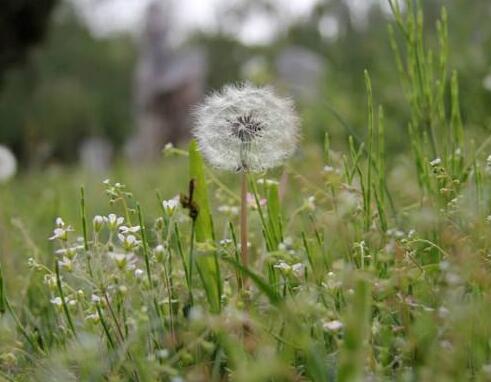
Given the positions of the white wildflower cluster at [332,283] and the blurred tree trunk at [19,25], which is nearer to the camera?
the white wildflower cluster at [332,283]

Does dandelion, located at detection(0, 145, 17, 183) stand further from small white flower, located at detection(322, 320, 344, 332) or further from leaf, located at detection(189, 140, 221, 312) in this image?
small white flower, located at detection(322, 320, 344, 332)

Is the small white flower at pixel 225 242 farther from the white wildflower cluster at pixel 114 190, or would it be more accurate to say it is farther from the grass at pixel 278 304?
the white wildflower cluster at pixel 114 190

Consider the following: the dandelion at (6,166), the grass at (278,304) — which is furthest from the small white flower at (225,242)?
the dandelion at (6,166)

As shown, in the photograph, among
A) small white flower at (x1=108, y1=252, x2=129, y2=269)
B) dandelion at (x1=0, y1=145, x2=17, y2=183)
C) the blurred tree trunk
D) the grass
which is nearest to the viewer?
the grass

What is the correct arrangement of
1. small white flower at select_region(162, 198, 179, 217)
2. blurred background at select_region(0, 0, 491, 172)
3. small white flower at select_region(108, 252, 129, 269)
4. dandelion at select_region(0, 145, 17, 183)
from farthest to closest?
blurred background at select_region(0, 0, 491, 172), dandelion at select_region(0, 145, 17, 183), small white flower at select_region(162, 198, 179, 217), small white flower at select_region(108, 252, 129, 269)

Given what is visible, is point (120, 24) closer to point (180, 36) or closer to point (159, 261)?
point (180, 36)

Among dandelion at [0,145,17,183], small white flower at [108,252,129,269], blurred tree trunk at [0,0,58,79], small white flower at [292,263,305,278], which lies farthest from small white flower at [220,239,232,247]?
blurred tree trunk at [0,0,58,79]

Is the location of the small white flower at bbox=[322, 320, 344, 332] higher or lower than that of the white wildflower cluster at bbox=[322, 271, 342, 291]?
lower
